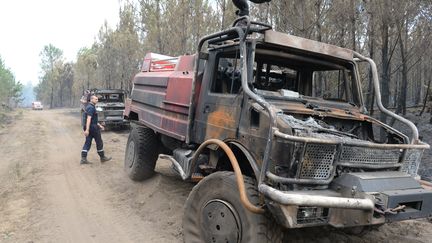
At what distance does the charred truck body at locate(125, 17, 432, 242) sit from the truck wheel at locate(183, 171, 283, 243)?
10 mm

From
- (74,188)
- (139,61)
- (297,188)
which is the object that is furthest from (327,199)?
(139,61)

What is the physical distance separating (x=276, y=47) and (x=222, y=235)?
220 cm

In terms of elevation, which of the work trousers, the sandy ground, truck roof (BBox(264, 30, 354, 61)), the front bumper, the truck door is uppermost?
truck roof (BBox(264, 30, 354, 61))

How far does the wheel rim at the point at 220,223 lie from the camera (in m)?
3.90

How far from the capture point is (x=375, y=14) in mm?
10234

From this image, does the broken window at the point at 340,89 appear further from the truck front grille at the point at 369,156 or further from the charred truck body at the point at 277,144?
the truck front grille at the point at 369,156

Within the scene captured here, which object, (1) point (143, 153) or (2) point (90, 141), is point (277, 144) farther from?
(2) point (90, 141)

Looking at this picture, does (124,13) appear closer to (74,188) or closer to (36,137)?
(36,137)

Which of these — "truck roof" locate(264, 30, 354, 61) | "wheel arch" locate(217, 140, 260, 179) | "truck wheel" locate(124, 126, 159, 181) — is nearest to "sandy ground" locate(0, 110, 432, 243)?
"truck wheel" locate(124, 126, 159, 181)

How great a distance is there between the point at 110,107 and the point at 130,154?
10681mm

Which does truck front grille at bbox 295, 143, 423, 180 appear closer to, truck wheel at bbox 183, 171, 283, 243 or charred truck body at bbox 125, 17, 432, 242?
charred truck body at bbox 125, 17, 432, 242

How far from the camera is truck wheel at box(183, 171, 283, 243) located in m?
3.71

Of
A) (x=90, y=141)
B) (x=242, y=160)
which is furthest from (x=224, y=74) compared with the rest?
(x=90, y=141)

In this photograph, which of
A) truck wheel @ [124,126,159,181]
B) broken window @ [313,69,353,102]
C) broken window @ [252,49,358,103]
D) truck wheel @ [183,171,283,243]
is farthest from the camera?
truck wheel @ [124,126,159,181]
